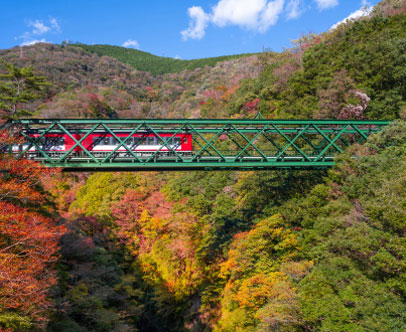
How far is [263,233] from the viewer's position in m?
16.5

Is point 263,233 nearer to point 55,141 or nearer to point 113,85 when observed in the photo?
point 55,141

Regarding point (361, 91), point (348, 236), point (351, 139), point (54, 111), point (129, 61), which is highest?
point (129, 61)

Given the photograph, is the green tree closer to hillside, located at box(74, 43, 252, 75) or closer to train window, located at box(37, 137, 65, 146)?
train window, located at box(37, 137, 65, 146)

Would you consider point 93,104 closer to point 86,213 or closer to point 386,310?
point 86,213

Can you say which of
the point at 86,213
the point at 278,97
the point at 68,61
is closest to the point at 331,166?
the point at 278,97

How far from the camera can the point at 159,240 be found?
25641 mm

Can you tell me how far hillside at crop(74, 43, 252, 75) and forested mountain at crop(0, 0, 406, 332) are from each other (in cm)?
7903

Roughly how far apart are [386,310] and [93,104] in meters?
53.9

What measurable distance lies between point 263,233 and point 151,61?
122 m

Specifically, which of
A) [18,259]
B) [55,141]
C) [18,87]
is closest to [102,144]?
[55,141]

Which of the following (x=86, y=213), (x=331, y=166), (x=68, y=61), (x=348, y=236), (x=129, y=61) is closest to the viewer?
(x=348, y=236)

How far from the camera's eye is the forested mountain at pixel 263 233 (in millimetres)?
11164

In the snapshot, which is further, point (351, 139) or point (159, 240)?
point (159, 240)

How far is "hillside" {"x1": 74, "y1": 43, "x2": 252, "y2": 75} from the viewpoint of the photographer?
114m
